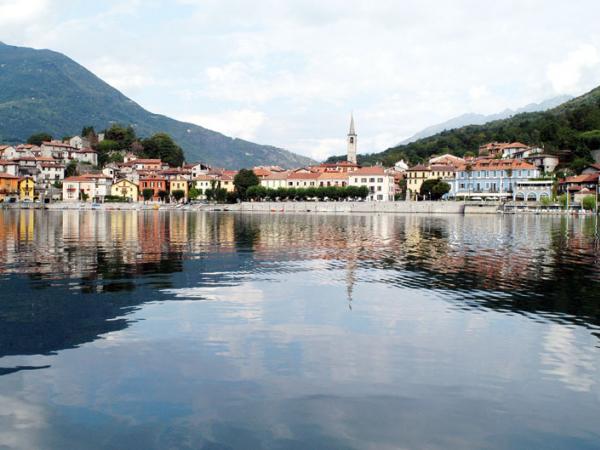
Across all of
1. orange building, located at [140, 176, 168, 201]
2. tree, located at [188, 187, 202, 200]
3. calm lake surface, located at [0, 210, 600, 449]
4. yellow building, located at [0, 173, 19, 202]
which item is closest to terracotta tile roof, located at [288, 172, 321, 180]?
tree, located at [188, 187, 202, 200]

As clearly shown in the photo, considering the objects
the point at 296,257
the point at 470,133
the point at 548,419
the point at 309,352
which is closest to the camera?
the point at 548,419

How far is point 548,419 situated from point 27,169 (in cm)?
13888

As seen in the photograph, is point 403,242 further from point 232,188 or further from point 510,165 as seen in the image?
point 232,188

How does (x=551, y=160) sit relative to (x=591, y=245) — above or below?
above

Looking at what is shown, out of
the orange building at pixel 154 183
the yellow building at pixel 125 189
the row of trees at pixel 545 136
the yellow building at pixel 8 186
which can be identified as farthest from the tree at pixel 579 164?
the yellow building at pixel 8 186

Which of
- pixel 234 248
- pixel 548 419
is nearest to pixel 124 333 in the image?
pixel 548 419

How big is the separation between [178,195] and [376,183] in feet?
141

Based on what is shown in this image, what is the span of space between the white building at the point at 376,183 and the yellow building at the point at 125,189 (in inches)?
1838

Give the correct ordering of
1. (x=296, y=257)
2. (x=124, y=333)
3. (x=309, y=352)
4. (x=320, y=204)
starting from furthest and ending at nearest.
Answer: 1. (x=320, y=204)
2. (x=296, y=257)
3. (x=124, y=333)
4. (x=309, y=352)

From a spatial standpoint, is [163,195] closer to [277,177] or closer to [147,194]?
[147,194]

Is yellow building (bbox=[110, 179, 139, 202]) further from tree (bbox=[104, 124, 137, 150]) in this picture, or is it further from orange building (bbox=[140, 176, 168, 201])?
tree (bbox=[104, 124, 137, 150])

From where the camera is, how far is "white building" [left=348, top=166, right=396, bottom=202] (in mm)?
120688

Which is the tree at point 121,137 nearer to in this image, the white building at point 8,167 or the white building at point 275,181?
the white building at point 8,167

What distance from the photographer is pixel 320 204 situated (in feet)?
363
